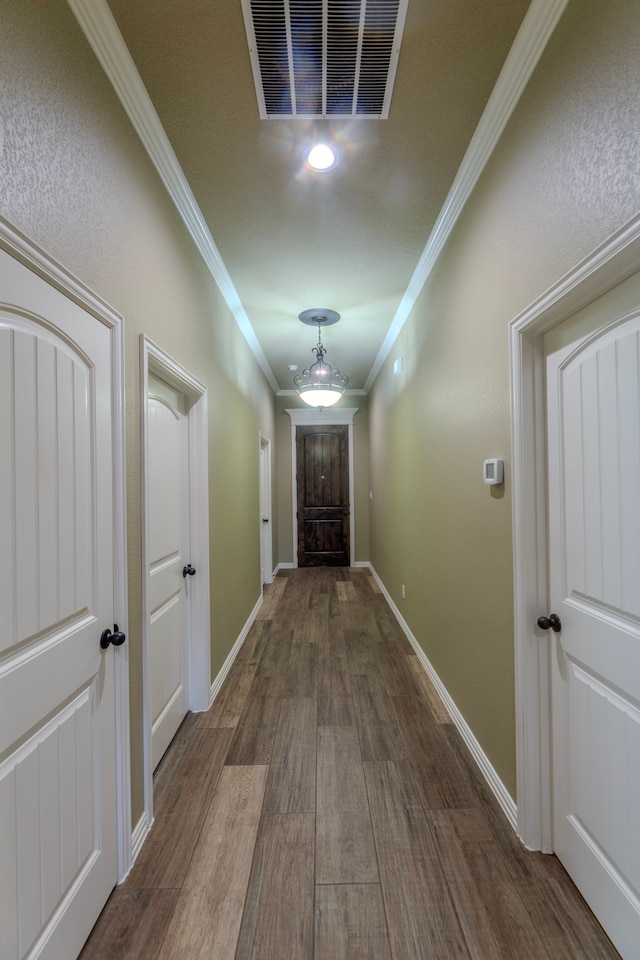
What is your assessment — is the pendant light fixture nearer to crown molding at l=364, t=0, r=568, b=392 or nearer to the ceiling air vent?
crown molding at l=364, t=0, r=568, b=392

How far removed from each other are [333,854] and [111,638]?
3.71 feet

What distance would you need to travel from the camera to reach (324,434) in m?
6.46

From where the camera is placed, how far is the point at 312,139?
1717 millimetres

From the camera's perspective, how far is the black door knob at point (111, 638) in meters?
1.30

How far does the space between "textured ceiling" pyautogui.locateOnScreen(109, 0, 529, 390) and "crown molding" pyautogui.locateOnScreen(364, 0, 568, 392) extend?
0.13 ft

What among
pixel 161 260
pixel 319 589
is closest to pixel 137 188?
pixel 161 260

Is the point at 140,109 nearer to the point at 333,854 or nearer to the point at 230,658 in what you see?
the point at 333,854

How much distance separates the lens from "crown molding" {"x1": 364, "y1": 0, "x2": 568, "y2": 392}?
123cm

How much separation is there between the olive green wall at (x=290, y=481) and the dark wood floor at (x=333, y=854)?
3934mm

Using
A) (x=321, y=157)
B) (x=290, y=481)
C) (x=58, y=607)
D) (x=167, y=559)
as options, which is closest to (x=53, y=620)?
(x=58, y=607)

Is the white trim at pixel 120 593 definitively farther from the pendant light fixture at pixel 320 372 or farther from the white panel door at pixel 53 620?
the pendant light fixture at pixel 320 372

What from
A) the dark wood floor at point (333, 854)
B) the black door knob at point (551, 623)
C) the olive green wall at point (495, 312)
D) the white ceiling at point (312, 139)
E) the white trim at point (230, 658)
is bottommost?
the dark wood floor at point (333, 854)

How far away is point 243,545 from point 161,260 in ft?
7.70

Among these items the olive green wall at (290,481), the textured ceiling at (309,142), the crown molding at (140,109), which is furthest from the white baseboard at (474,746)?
the olive green wall at (290,481)
